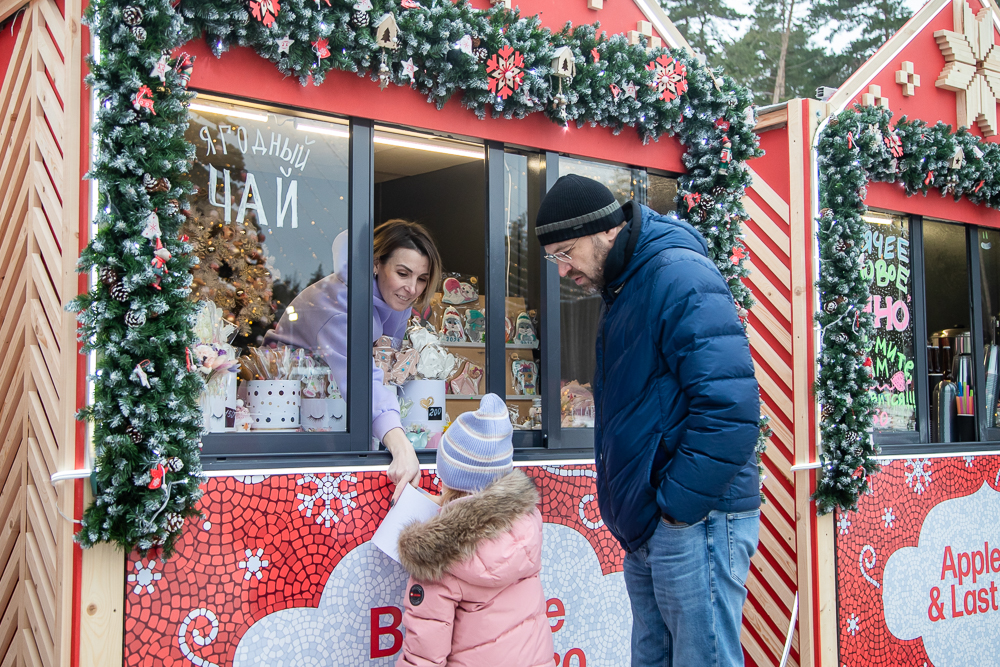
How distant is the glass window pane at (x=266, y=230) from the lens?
12.2 feet

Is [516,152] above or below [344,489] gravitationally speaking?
above

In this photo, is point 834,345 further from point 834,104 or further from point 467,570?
point 467,570

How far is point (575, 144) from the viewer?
4594mm

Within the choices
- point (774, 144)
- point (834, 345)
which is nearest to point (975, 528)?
point (834, 345)

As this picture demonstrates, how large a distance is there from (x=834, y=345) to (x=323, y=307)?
3.09 m

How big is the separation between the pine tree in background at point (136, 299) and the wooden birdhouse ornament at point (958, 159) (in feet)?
16.6

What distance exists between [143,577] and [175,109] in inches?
67.0

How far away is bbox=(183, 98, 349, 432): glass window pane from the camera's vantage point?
12.2 feet

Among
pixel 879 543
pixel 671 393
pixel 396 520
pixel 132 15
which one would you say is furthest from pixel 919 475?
pixel 132 15

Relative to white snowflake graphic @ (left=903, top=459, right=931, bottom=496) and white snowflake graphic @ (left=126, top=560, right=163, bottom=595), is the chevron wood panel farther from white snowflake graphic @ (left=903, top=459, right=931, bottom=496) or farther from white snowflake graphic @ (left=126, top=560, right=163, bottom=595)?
white snowflake graphic @ (left=126, top=560, right=163, bottom=595)

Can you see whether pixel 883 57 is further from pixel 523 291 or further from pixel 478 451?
pixel 478 451

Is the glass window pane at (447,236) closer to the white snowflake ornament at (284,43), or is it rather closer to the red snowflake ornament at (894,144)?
the white snowflake ornament at (284,43)

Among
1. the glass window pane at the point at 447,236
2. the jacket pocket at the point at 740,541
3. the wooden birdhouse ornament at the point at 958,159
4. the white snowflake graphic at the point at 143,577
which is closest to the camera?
the jacket pocket at the point at 740,541

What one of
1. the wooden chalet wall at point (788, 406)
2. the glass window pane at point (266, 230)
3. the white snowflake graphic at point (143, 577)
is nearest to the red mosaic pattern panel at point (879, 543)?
the wooden chalet wall at point (788, 406)
